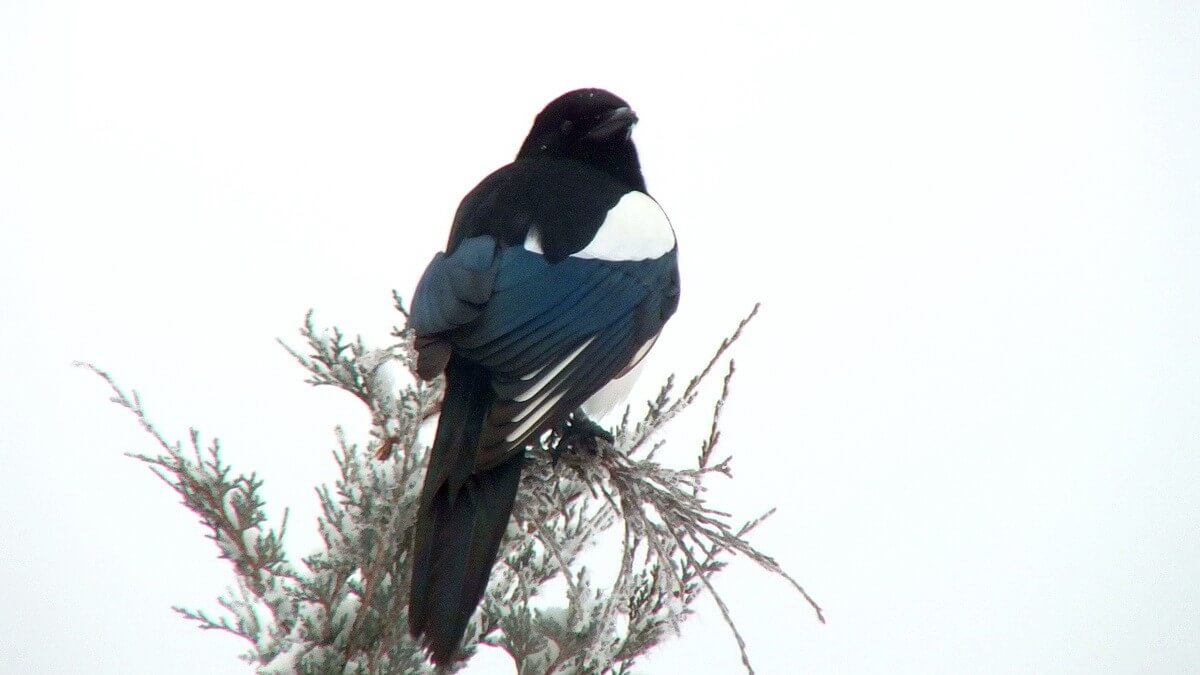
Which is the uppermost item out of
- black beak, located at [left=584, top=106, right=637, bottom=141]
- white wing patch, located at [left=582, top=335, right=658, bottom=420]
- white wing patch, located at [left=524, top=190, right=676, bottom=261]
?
black beak, located at [left=584, top=106, right=637, bottom=141]

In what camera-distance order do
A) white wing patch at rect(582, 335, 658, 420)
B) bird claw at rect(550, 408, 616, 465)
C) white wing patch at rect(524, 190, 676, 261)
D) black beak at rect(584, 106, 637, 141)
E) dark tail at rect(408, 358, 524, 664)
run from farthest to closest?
black beak at rect(584, 106, 637, 141), white wing patch at rect(582, 335, 658, 420), white wing patch at rect(524, 190, 676, 261), bird claw at rect(550, 408, 616, 465), dark tail at rect(408, 358, 524, 664)

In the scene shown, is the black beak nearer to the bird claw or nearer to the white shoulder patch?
the white shoulder patch

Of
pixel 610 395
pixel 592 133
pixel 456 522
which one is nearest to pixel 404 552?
pixel 456 522

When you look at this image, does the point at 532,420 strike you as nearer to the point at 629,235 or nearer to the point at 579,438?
the point at 579,438

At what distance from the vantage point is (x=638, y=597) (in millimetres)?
1617

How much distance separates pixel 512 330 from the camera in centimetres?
176

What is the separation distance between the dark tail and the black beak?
1050 mm

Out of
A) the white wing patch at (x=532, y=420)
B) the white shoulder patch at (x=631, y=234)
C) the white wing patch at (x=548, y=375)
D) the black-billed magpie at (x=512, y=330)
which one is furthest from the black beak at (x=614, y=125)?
the white wing patch at (x=532, y=420)

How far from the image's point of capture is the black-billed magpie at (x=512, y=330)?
1.50 m

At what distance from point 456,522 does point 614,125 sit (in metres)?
1.31

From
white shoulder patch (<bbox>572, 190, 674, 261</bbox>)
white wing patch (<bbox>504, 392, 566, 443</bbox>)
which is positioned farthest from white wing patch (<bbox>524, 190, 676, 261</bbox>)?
white wing patch (<bbox>504, 392, 566, 443</bbox>)

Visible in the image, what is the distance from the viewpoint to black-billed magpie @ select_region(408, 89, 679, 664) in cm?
150

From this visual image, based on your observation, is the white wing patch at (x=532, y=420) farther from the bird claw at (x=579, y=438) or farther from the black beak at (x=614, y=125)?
the black beak at (x=614, y=125)

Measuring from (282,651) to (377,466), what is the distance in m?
0.26
